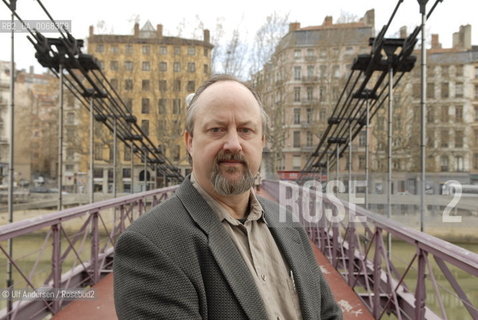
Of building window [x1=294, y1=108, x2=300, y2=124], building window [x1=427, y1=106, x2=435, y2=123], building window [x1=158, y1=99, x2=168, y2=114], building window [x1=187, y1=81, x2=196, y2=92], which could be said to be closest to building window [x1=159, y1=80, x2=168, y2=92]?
building window [x1=158, y1=99, x2=168, y2=114]

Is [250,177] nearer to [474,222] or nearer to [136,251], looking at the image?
[136,251]

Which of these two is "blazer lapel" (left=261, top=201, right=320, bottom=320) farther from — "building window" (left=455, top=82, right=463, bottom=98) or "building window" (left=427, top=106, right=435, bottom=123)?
"building window" (left=455, top=82, right=463, bottom=98)

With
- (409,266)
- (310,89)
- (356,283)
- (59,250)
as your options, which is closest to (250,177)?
(409,266)

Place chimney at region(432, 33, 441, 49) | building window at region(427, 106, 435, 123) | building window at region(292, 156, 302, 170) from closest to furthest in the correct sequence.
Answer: building window at region(427, 106, 435, 123) → chimney at region(432, 33, 441, 49) → building window at region(292, 156, 302, 170)

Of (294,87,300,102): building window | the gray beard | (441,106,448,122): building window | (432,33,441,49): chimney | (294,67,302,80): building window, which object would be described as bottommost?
the gray beard

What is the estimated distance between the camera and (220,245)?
41.8 inches

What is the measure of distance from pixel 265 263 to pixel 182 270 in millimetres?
284

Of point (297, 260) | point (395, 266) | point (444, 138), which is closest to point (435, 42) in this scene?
point (444, 138)

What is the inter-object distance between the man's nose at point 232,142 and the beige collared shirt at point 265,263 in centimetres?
15

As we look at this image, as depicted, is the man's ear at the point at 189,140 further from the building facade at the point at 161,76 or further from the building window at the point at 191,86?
the building window at the point at 191,86

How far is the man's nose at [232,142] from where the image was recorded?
114 centimetres

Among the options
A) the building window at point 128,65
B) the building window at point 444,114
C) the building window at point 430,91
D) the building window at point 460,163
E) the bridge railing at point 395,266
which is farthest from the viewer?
the building window at point 460,163

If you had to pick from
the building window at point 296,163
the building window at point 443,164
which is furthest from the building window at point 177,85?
the building window at point 443,164

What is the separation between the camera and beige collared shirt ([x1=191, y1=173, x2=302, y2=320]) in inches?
43.8
